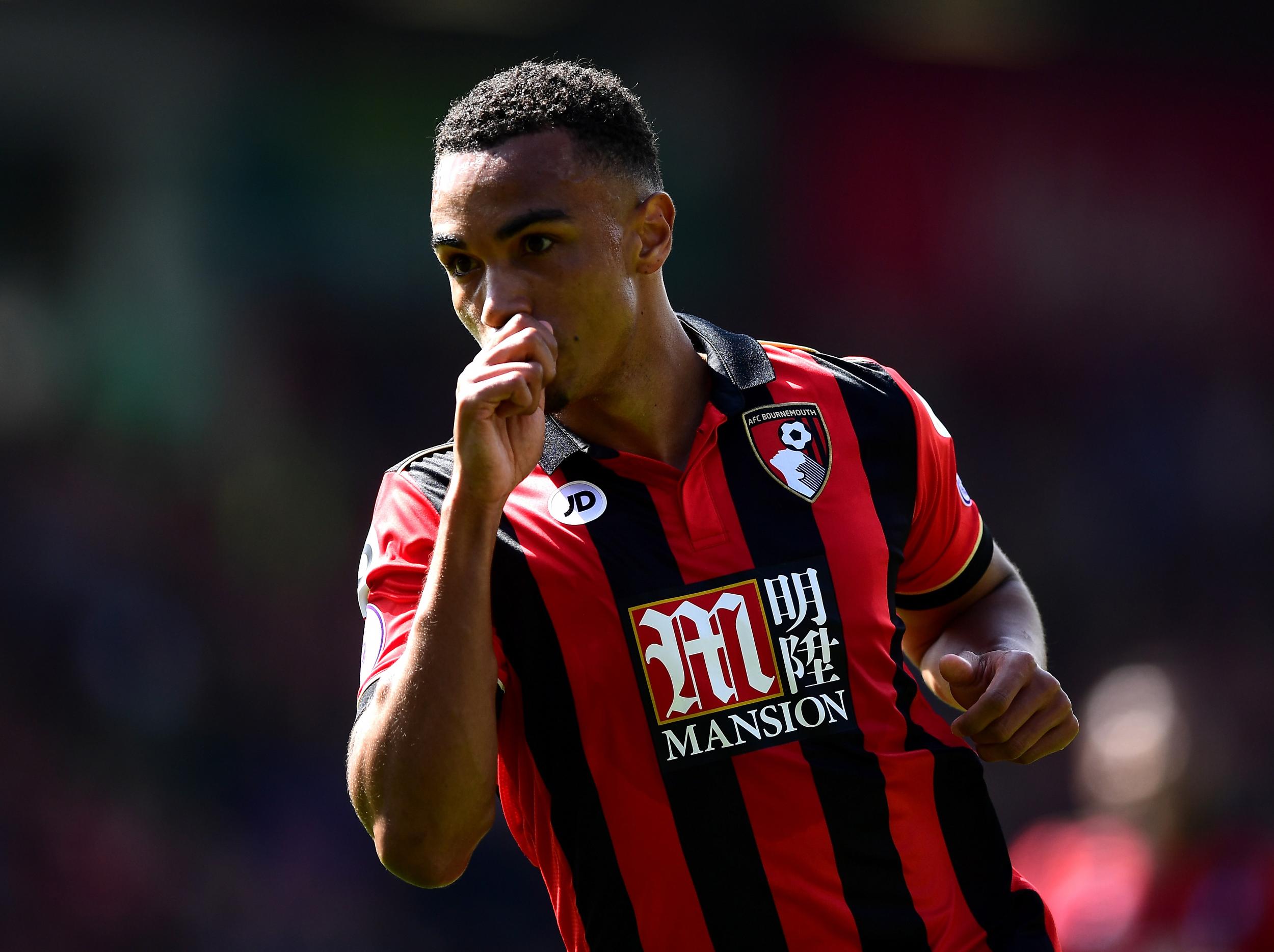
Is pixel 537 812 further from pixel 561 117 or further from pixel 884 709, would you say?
pixel 561 117

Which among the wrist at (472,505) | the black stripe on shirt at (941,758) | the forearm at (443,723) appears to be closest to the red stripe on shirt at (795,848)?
the black stripe on shirt at (941,758)

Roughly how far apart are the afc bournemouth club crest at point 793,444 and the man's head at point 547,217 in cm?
25

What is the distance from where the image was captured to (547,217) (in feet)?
6.51

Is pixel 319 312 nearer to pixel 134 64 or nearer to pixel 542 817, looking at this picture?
pixel 134 64

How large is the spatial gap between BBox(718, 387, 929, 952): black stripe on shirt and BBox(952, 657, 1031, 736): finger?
15 centimetres

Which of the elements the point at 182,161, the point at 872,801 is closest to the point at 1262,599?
the point at 182,161

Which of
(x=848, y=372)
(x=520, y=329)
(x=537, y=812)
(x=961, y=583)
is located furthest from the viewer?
(x=961, y=583)

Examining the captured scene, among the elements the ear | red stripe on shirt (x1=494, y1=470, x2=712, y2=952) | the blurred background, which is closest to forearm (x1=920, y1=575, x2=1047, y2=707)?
red stripe on shirt (x1=494, y1=470, x2=712, y2=952)

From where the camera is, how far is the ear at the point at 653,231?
217cm

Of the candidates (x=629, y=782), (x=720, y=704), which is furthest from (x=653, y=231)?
(x=629, y=782)

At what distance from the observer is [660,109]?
8664 mm

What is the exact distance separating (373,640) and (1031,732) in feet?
3.12

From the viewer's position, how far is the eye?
6.64 feet

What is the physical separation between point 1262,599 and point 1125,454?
3.89 ft
